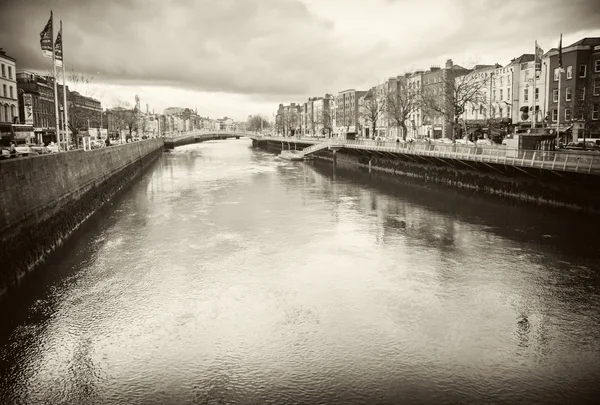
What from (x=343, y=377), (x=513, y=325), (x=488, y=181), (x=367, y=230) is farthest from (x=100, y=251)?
(x=488, y=181)

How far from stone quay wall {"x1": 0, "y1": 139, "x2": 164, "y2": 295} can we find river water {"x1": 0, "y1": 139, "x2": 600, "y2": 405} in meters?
0.79

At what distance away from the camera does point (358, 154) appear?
6406 centimetres

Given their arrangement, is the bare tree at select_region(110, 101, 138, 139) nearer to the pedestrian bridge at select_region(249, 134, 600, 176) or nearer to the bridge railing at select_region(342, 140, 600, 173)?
the pedestrian bridge at select_region(249, 134, 600, 176)

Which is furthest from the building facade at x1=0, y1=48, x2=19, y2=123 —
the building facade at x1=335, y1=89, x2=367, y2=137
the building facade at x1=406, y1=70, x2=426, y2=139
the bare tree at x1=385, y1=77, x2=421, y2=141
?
the building facade at x1=335, y1=89, x2=367, y2=137

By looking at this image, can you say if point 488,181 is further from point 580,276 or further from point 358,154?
point 358,154

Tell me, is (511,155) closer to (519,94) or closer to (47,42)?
(47,42)

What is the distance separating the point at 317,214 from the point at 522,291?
15263 mm

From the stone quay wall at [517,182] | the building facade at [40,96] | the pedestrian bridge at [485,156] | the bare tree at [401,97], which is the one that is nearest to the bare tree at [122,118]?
the building facade at [40,96]

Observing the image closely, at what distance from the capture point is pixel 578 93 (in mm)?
48812

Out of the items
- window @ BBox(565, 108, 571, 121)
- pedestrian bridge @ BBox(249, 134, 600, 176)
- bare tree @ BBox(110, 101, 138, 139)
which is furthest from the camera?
bare tree @ BBox(110, 101, 138, 139)

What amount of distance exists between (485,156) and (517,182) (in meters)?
2.58

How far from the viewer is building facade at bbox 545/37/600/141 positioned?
47406mm

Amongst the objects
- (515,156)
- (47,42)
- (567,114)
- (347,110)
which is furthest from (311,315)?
(347,110)

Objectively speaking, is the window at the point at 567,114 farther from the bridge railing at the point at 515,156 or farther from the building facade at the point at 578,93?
the bridge railing at the point at 515,156
